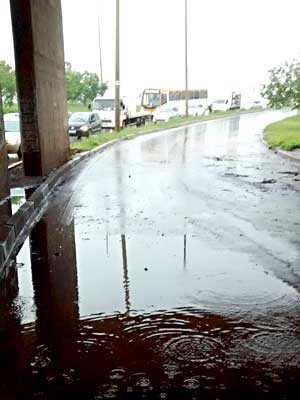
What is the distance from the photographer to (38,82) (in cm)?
1273

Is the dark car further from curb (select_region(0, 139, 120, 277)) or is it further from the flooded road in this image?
the flooded road

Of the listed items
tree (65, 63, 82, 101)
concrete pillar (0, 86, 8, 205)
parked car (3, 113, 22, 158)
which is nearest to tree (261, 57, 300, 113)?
parked car (3, 113, 22, 158)

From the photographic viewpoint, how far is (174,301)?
5.10m

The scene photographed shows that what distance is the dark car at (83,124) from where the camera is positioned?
2944cm

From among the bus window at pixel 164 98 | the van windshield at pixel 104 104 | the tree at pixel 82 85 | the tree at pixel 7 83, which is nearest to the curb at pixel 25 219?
the van windshield at pixel 104 104

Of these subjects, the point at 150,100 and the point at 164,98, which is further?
the point at 164,98

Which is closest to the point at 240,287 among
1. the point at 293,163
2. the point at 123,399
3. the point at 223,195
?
the point at 123,399

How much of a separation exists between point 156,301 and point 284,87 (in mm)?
26578

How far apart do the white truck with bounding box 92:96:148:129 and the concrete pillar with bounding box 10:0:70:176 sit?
22557 mm

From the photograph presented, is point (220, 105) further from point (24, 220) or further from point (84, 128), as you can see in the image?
point (24, 220)

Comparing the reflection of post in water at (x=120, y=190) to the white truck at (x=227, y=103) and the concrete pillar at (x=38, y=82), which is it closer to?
the concrete pillar at (x=38, y=82)

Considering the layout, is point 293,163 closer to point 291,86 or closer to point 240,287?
point 240,287

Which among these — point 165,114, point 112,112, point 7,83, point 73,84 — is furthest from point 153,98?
point 7,83

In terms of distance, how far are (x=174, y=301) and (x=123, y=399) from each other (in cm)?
181
